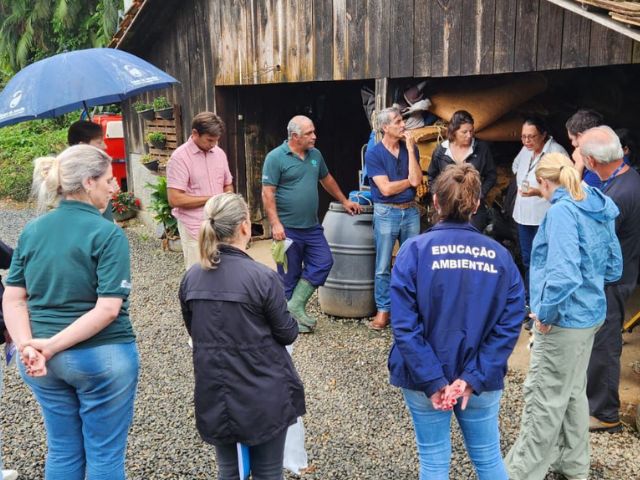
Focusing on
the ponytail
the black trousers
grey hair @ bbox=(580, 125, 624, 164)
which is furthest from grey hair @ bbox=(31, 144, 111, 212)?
the black trousers

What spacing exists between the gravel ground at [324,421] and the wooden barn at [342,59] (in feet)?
7.69

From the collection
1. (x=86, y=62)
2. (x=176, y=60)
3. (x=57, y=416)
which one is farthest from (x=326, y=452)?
(x=176, y=60)

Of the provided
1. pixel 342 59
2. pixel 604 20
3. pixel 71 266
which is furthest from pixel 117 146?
pixel 71 266

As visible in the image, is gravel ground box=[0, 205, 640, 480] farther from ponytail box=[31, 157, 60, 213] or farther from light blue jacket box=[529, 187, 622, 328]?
ponytail box=[31, 157, 60, 213]

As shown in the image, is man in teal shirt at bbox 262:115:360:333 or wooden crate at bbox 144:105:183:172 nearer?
man in teal shirt at bbox 262:115:360:333

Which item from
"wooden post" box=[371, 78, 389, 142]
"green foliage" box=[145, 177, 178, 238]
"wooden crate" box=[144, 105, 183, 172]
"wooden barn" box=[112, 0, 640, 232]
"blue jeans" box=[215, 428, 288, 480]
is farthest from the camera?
"wooden crate" box=[144, 105, 183, 172]

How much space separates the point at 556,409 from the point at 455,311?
1.02 m

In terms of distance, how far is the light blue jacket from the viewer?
2.98 meters

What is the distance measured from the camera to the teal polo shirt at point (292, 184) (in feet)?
18.1

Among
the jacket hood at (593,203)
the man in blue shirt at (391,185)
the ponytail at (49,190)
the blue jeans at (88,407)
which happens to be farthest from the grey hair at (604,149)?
the ponytail at (49,190)

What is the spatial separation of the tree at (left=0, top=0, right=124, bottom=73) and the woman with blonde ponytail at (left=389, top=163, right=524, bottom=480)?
20.5 meters

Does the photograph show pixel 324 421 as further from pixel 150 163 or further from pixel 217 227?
pixel 150 163

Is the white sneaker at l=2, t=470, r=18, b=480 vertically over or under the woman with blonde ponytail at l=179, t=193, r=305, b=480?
under

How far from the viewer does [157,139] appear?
34.5ft
